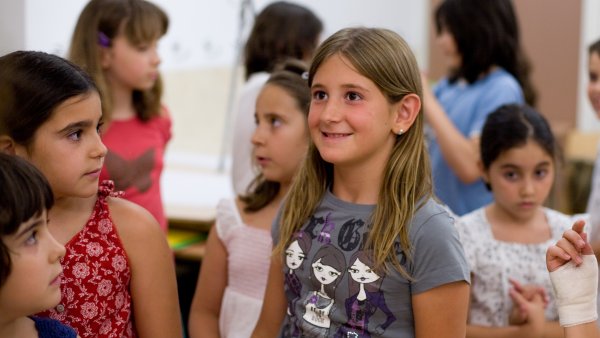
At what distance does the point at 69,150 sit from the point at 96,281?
25 cm

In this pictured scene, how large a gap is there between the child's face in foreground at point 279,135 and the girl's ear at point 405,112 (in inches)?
17.5

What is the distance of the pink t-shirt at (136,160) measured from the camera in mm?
2328

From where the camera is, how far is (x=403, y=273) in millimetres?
1521

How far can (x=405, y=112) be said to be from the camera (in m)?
1.63

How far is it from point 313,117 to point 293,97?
1.44ft

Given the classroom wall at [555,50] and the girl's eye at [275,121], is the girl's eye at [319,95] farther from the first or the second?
the classroom wall at [555,50]

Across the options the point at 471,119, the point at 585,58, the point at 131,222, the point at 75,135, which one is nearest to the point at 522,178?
the point at 471,119

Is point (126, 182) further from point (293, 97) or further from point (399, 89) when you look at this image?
point (399, 89)

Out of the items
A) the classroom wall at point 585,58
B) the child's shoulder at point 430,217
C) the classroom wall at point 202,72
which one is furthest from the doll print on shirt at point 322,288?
the classroom wall at point 585,58

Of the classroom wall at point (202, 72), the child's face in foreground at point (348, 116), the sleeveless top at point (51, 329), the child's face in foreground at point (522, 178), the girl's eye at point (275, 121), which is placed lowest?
the classroom wall at point (202, 72)

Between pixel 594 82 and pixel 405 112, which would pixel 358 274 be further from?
pixel 594 82

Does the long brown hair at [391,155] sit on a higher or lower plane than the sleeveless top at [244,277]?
higher

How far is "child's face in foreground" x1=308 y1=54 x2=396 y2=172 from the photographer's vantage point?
5.19 feet

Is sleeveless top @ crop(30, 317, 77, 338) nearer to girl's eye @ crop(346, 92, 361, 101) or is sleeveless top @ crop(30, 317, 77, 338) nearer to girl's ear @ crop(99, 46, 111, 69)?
girl's eye @ crop(346, 92, 361, 101)
